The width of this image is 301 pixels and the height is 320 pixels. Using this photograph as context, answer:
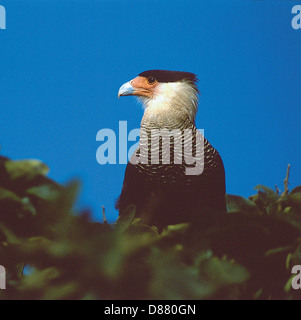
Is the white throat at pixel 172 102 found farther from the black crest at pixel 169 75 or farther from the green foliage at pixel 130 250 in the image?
the green foliage at pixel 130 250

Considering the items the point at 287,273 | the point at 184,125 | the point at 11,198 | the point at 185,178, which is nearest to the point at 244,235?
the point at 287,273

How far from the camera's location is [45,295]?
0.48 metres

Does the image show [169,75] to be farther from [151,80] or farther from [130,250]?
[130,250]

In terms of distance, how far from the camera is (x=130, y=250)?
0.48 m

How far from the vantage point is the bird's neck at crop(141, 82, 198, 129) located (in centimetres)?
263

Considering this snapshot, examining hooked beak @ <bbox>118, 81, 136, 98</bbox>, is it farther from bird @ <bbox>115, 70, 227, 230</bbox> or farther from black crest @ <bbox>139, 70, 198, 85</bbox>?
black crest @ <bbox>139, 70, 198, 85</bbox>

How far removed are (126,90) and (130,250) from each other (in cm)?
229

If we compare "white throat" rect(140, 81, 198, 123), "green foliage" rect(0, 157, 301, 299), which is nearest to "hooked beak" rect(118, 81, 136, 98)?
"white throat" rect(140, 81, 198, 123)
